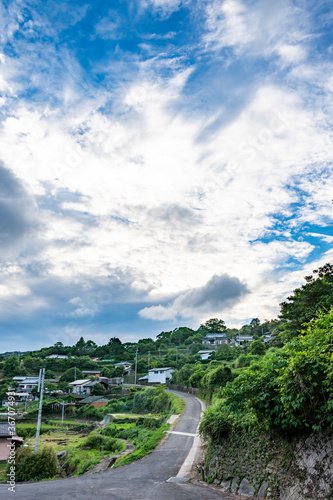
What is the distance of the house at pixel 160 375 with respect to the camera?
6756 centimetres

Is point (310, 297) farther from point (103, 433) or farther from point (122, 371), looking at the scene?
point (122, 371)

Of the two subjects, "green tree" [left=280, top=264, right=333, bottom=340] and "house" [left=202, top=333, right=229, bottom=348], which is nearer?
"green tree" [left=280, top=264, right=333, bottom=340]

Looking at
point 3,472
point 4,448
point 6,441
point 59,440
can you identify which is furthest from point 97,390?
point 3,472

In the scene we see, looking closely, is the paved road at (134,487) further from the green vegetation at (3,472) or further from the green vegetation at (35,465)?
the green vegetation at (3,472)

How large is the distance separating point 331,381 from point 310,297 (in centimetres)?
1657

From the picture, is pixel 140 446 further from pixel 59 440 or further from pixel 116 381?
pixel 116 381

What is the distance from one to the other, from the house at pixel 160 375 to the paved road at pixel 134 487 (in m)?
52.9

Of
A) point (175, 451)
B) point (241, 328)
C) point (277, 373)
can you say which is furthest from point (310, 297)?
point (241, 328)

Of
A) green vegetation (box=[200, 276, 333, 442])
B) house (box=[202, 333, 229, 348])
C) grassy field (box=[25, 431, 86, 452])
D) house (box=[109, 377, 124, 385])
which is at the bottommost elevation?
grassy field (box=[25, 431, 86, 452])

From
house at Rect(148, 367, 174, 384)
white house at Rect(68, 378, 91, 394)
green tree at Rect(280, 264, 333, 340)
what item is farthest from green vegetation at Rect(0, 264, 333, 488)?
house at Rect(148, 367, 174, 384)

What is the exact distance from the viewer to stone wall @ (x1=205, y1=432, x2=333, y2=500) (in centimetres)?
671

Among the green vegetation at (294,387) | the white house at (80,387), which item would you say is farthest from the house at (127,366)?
the green vegetation at (294,387)

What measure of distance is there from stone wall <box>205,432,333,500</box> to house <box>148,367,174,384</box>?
5989 cm

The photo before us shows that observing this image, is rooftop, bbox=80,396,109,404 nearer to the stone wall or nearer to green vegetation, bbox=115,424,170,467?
green vegetation, bbox=115,424,170,467
